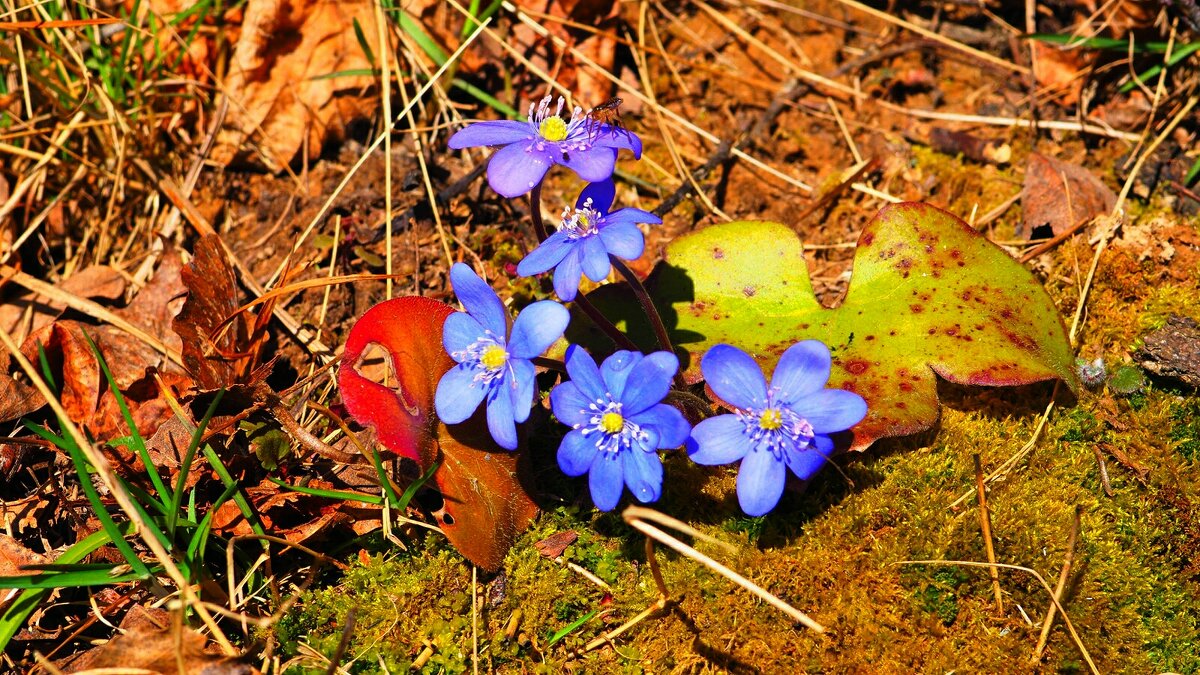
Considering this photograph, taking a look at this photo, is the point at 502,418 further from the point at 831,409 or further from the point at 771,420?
the point at 831,409

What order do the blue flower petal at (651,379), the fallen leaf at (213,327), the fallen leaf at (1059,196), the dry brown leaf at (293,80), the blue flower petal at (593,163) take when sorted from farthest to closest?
the dry brown leaf at (293,80), the fallen leaf at (1059,196), the fallen leaf at (213,327), the blue flower petal at (593,163), the blue flower petal at (651,379)

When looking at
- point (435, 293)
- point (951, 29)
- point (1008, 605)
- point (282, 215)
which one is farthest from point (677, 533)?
point (951, 29)

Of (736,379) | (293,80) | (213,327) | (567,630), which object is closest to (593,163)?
(736,379)

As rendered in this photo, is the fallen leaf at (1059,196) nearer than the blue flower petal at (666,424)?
No

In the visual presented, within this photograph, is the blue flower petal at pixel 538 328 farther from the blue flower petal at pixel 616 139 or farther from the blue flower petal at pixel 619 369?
the blue flower petal at pixel 616 139

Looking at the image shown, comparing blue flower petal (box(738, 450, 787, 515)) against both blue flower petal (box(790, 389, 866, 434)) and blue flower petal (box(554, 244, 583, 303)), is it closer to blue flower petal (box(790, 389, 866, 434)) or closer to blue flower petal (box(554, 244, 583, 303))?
blue flower petal (box(790, 389, 866, 434))

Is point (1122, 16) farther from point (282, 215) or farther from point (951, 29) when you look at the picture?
point (282, 215)

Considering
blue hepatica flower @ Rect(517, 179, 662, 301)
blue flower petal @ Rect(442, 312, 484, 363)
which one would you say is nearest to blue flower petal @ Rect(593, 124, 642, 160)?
blue hepatica flower @ Rect(517, 179, 662, 301)

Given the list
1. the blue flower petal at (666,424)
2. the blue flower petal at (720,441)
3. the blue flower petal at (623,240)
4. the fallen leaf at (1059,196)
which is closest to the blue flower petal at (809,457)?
the blue flower petal at (720,441)
